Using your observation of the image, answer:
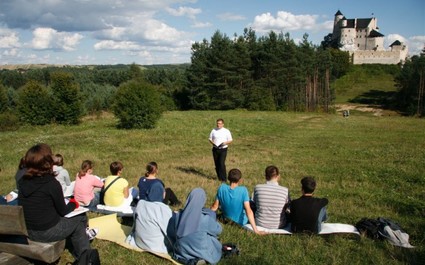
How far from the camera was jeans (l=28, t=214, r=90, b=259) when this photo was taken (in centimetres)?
525

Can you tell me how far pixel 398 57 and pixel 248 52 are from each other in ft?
257

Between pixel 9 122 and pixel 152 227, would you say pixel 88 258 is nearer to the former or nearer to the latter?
pixel 152 227

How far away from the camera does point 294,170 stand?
48.3 ft

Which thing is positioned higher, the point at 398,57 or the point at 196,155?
the point at 398,57

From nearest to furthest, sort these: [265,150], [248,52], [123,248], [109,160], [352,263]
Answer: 1. [352,263]
2. [123,248]
3. [109,160]
4. [265,150]
5. [248,52]

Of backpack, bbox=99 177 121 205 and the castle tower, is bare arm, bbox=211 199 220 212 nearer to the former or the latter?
backpack, bbox=99 177 121 205

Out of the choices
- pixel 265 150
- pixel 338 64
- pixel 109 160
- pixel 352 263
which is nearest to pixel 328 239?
pixel 352 263

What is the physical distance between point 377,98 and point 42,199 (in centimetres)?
8738

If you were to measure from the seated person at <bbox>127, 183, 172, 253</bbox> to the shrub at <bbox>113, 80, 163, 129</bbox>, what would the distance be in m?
23.2

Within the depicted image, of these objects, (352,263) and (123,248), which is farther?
(123,248)

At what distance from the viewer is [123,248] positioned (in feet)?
20.8

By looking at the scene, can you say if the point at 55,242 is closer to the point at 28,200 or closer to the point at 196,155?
the point at 28,200

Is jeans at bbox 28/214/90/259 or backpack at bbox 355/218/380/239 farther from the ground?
jeans at bbox 28/214/90/259

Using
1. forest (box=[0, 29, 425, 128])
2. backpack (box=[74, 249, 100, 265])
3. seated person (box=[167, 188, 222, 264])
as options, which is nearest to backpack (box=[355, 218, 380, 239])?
seated person (box=[167, 188, 222, 264])
